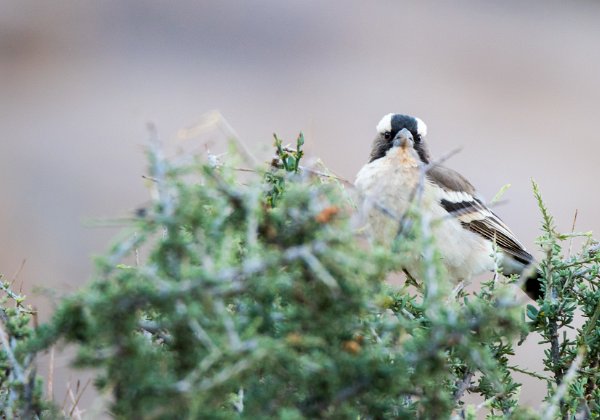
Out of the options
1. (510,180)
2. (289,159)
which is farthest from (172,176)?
(510,180)

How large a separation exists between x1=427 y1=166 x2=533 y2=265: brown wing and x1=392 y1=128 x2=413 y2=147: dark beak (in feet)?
0.75

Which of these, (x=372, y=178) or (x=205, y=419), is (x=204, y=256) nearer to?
(x=205, y=419)

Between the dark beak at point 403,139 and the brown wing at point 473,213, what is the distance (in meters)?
0.23

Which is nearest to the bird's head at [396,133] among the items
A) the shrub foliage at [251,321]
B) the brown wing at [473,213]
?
the brown wing at [473,213]

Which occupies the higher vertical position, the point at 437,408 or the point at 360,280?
the point at 360,280

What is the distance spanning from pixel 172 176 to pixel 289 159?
2.90 ft

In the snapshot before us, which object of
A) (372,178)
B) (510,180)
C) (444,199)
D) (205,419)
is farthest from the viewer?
(510,180)

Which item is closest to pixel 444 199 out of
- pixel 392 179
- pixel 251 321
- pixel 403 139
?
pixel 403 139

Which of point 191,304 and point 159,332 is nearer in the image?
point 191,304

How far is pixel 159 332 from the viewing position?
173 cm

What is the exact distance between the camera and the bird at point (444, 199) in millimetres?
4258

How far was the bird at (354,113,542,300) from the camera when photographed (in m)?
4.26

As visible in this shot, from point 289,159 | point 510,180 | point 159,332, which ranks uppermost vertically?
point 510,180

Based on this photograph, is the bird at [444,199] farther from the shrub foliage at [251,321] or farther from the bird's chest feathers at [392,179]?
the shrub foliage at [251,321]
